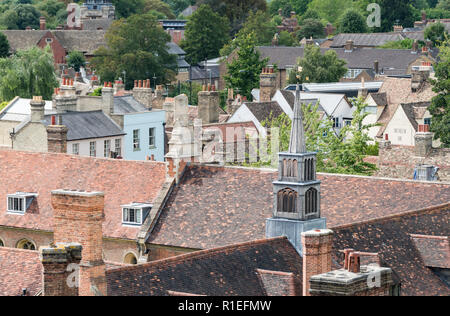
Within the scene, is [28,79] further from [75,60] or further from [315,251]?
[315,251]

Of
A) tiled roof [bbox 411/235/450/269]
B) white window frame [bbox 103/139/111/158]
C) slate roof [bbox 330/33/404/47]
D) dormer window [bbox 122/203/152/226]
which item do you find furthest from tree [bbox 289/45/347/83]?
tiled roof [bbox 411/235/450/269]

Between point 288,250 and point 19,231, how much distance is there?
16792mm

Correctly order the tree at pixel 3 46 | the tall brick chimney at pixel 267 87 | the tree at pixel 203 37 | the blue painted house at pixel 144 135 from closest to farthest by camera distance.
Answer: the blue painted house at pixel 144 135 < the tall brick chimney at pixel 267 87 < the tree at pixel 3 46 < the tree at pixel 203 37

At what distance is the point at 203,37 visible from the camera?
166000mm

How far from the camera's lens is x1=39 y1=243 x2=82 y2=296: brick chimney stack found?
84.4 feet

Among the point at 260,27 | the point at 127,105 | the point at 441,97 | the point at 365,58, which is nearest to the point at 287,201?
the point at 127,105

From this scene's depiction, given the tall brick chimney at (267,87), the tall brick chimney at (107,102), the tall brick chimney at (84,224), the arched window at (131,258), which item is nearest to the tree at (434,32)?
the tall brick chimney at (267,87)

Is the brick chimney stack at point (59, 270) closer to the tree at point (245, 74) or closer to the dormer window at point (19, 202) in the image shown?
the dormer window at point (19, 202)

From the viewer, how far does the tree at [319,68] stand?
120688 millimetres

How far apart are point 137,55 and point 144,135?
60.8m

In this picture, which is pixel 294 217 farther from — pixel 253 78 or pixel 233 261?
pixel 253 78

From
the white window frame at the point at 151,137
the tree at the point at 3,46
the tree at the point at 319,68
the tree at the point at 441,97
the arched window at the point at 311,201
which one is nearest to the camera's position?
the arched window at the point at 311,201

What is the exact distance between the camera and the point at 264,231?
42.3 meters

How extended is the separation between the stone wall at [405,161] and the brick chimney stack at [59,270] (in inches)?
1443
